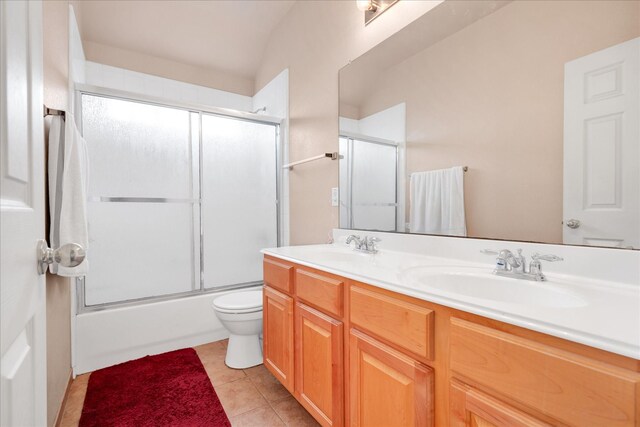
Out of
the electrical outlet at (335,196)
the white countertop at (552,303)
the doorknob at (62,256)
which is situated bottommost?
the white countertop at (552,303)

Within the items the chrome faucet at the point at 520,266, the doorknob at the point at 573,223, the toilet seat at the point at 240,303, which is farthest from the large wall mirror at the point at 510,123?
the toilet seat at the point at 240,303

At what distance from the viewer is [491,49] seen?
1.29 m

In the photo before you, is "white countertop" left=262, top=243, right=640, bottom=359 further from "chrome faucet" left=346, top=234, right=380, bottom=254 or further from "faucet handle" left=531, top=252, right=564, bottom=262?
"chrome faucet" left=346, top=234, right=380, bottom=254

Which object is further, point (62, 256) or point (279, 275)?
point (279, 275)

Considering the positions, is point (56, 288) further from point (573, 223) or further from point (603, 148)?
point (603, 148)

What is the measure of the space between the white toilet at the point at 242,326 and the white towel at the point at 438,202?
1.13 metres

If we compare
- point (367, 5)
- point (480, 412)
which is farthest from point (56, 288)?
point (367, 5)

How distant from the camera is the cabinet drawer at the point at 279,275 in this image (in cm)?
159

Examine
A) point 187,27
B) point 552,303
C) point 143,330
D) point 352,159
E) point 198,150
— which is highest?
point 187,27

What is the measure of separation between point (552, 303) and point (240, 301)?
1730 millimetres

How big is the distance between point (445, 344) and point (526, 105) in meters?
0.93

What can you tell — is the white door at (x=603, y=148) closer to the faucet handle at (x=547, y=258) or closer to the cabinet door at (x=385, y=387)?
the faucet handle at (x=547, y=258)

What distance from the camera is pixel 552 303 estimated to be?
3.01 feet

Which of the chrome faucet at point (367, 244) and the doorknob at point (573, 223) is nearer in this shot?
the doorknob at point (573, 223)
